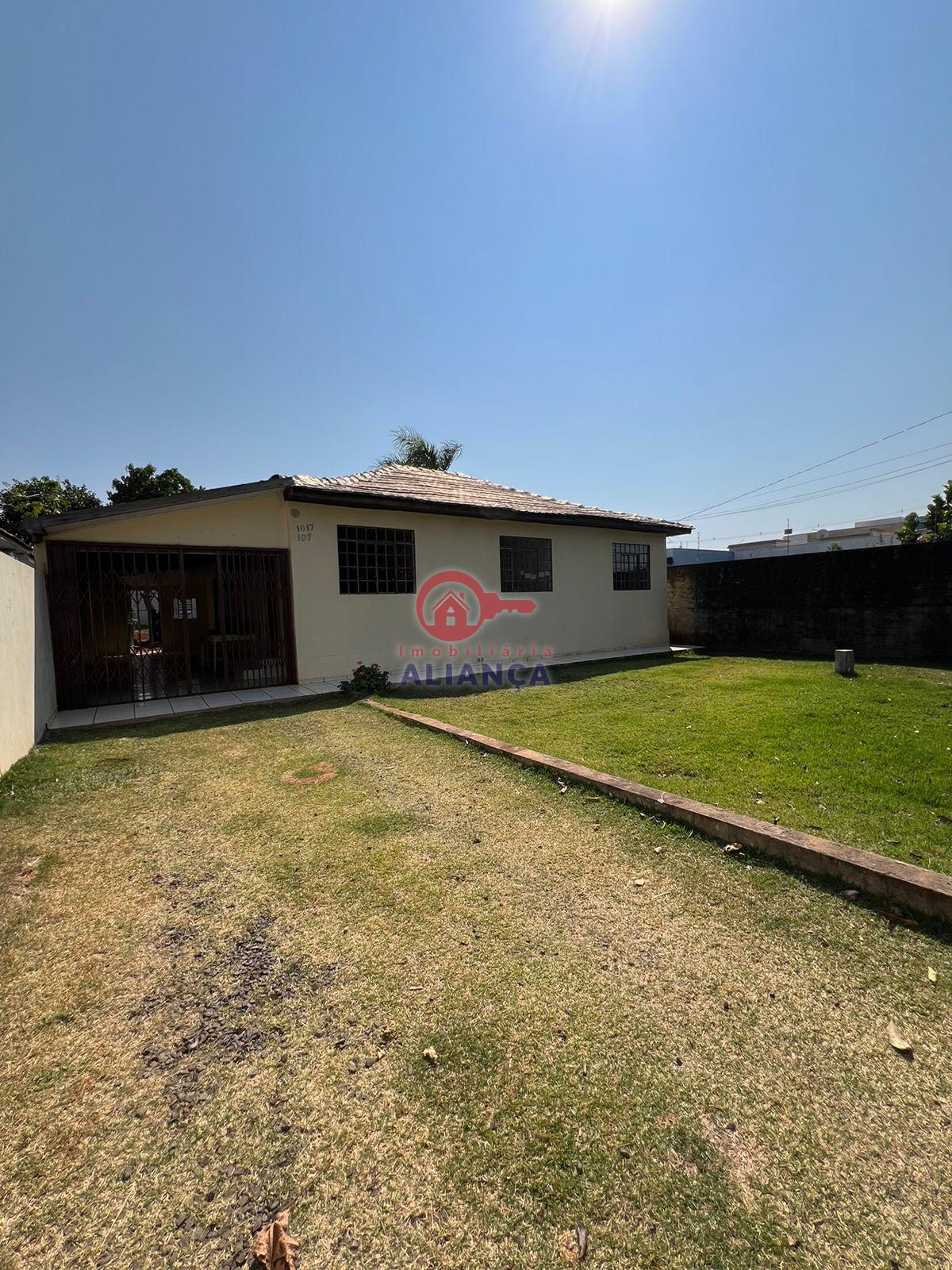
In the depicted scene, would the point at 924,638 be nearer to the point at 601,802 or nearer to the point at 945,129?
the point at 945,129

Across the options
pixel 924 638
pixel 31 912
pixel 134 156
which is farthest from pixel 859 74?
pixel 31 912

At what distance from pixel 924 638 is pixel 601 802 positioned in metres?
11.0

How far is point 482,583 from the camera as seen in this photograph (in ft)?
38.0

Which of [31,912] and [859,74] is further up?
[859,74]

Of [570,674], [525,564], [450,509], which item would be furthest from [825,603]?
[450,509]

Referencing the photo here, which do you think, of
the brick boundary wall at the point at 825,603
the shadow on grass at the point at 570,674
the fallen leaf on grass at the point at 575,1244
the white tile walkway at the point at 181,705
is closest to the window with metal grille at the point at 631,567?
the brick boundary wall at the point at 825,603

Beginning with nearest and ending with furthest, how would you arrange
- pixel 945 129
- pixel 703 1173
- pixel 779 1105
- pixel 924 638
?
pixel 703 1173 < pixel 779 1105 < pixel 945 129 < pixel 924 638

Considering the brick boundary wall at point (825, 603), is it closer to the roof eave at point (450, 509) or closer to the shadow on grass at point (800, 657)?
the shadow on grass at point (800, 657)

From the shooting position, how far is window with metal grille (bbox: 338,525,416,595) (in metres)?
9.79

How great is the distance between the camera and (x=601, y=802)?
382 centimetres

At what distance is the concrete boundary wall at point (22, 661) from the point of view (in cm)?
476

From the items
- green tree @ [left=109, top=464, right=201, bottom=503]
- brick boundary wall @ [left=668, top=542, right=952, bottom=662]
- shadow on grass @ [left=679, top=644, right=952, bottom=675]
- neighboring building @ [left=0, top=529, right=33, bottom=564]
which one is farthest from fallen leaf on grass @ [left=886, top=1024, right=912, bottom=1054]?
green tree @ [left=109, top=464, right=201, bottom=503]

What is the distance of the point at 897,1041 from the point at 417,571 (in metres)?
9.61

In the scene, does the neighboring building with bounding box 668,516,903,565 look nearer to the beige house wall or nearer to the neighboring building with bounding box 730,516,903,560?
the neighboring building with bounding box 730,516,903,560
